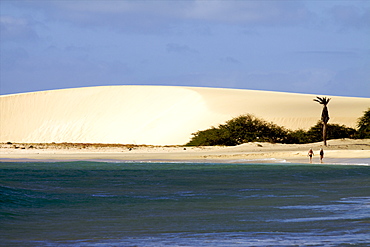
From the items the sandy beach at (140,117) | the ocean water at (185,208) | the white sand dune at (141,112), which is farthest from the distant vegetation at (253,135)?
the ocean water at (185,208)

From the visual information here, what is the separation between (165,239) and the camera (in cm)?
1116

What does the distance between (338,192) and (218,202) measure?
4.38 m

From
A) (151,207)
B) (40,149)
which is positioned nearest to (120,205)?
(151,207)

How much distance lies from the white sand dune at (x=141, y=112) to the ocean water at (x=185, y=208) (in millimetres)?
37396

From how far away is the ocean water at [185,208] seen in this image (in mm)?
11312

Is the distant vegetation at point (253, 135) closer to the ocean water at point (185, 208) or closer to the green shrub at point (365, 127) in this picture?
the green shrub at point (365, 127)

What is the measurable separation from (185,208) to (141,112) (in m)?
68.3

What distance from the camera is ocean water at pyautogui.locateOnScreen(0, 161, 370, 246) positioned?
37.1ft

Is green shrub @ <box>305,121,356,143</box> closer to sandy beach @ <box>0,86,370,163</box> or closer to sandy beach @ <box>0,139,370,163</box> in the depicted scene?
sandy beach @ <box>0,139,370,163</box>

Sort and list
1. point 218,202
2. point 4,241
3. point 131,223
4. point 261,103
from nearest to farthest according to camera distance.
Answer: point 4,241 → point 131,223 → point 218,202 → point 261,103

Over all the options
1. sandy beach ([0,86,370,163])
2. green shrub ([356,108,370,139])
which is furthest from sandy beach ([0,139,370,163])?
green shrub ([356,108,370,139])

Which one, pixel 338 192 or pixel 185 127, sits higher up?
pixel 185 127

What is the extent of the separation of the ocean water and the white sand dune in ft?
123

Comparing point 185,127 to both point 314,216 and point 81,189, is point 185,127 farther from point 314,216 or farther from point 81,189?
point 314,216
